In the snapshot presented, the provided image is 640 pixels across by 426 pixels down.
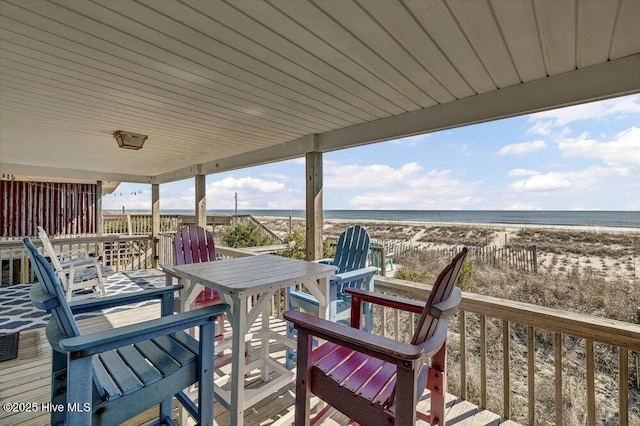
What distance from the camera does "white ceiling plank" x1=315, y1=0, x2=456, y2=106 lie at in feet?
4.15

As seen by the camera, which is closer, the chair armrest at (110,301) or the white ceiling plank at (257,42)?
the white ceiling plank at (257,42)

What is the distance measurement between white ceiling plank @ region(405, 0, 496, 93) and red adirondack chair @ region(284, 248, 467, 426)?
1049 mm

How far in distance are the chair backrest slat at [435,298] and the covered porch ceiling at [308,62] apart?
1.11 meters

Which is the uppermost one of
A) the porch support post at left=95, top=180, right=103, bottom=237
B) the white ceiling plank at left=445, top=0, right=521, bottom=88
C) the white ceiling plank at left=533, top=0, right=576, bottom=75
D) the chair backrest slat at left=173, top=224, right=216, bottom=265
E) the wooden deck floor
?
the white ceiling plank at left=445, top=0, right=521, bottom=88

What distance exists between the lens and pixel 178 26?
1385mm

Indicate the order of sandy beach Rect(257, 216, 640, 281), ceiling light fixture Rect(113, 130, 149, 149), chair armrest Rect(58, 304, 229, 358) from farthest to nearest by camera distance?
sandy beach Rect(257, 216, 640, 281) < ceiling light fixture Rect(113, 130, 149, 149) < chair armrest Rect(58, 304, 229, 358)

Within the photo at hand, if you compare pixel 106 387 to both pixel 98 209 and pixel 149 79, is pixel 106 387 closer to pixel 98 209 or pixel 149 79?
pixel 149 79

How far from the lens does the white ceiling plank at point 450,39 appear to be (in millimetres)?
1246

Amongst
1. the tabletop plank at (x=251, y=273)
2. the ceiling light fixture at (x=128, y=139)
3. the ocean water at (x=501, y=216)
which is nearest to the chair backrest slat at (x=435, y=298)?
the tabletop plank at (x=251, y=273)

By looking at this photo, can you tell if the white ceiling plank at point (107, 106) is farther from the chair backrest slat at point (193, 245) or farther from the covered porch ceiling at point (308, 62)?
the chair backrest slat at point (193, 245)

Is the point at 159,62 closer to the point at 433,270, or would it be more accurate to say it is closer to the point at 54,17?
the point at 54,17

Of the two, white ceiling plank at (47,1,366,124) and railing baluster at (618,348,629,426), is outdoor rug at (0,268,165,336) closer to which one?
white ceiling plank at (47,1,366,124)

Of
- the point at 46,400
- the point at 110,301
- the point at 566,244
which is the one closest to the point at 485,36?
the point at 110,301

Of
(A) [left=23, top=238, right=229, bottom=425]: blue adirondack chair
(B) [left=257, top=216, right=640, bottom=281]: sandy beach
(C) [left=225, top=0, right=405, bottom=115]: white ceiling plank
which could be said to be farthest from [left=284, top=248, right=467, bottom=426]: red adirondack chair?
(B) [left=257, top=216, right=640, bottom=281]: sandy beach
